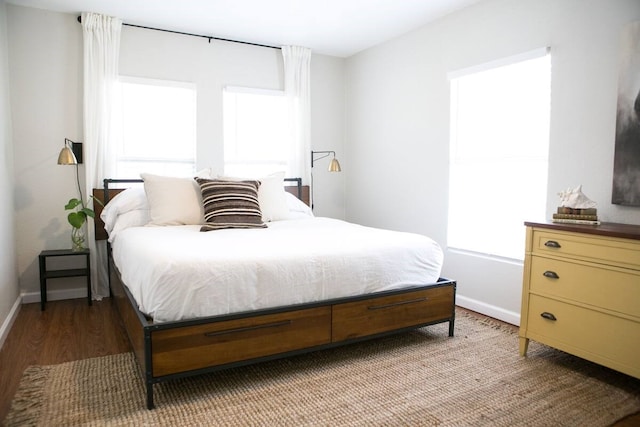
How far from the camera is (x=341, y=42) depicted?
14.7ft

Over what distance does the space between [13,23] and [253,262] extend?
3097 mm

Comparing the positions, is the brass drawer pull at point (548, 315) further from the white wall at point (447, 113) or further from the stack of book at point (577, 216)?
the white wall at point (447, 113)

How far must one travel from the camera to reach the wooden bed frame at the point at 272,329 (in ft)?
6.42

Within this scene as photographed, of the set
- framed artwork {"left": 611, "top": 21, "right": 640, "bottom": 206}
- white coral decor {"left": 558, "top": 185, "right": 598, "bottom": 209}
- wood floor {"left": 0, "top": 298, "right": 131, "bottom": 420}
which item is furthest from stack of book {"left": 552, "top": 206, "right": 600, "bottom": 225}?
wood floor {"left": 0, "top": 298, "right": 131, "bottom": 420}

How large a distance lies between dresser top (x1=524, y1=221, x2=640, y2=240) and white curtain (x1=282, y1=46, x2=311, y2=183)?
8.78ft

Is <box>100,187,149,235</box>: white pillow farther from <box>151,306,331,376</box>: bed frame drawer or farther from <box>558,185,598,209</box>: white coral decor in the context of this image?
<box>558,185,598,209</box>: white coral decor

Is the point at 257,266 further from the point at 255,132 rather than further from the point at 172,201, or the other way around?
the point at 255,132

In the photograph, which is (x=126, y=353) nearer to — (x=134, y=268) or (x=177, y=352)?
(x=134, y=268)

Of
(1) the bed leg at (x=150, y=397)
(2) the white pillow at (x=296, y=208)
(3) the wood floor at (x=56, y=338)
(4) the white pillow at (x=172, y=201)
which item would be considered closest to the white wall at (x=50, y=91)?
(3) the wood floor at (x=56, y=338)

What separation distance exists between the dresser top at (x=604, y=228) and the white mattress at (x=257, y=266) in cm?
68

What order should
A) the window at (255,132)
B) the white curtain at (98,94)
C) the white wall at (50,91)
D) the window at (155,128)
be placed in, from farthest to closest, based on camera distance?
1. the window at (255,132)
2. the window at (155,128)
3. the white curtain at (98,94)
4. the white wall at (50,91)

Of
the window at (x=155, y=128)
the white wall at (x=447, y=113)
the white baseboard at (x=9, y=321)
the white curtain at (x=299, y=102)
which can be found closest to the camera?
the white wall at (x=447, y=113)

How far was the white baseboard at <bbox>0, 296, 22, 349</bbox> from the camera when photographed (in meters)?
2.79

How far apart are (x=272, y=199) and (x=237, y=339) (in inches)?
69.1
